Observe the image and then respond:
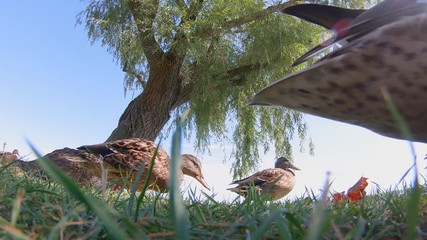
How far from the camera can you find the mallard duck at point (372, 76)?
1.48 m

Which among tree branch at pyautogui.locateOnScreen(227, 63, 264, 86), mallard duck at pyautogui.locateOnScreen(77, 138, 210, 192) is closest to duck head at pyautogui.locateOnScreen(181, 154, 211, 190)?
mallard duck at pyautogui.locateOnScreen(77, 138, 210, 192)

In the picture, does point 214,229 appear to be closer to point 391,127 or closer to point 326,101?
point 326,101

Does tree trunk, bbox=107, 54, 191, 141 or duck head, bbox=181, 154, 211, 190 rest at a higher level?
tree trunk, bbox=107, 54, 191, 141

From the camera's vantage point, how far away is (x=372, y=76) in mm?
1508

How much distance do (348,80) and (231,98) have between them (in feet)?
40.4

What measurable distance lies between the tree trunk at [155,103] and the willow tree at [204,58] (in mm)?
24

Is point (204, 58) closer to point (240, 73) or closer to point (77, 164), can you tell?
point (240, 73)

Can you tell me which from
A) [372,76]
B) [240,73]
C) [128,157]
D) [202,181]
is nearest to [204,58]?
[240,73]

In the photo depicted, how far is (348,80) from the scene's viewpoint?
5.03 feet

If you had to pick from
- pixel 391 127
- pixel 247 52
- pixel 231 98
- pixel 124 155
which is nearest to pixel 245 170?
pixel 231 98

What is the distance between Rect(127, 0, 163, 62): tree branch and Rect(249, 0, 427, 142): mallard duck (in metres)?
A: 10.1

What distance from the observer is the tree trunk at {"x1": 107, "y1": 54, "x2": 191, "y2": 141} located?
40.9 feet

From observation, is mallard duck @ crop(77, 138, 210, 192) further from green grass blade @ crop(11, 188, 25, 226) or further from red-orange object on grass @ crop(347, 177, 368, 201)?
green grass blade @ crop(11, 188, 25, 226)

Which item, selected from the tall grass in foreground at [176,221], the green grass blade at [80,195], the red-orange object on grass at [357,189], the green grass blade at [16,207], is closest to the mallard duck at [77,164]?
the red-orange object on grass at [357,189]
